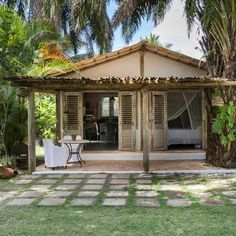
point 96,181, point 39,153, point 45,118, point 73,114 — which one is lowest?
point 96,181

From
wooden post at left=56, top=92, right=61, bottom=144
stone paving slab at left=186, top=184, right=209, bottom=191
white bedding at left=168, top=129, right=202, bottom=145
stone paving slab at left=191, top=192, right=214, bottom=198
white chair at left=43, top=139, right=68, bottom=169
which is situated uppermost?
wooden post at left=56, top=92, right=61, bottom=144

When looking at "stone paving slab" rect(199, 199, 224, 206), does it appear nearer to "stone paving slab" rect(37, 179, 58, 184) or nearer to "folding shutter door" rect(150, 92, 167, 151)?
"stone paving slab" rect(37, 179, 58, 184)

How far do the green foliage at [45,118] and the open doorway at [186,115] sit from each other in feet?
15.7

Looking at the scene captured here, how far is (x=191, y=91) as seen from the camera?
608 inches

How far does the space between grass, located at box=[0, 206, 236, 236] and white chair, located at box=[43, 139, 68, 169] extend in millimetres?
4572

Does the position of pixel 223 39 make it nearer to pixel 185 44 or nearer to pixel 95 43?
pixel 95 43

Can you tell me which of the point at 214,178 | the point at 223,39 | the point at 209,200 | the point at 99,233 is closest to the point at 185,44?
the point at 223,39

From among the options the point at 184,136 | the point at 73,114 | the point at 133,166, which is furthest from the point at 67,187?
the point at 184,136

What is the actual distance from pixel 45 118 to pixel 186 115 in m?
5.52

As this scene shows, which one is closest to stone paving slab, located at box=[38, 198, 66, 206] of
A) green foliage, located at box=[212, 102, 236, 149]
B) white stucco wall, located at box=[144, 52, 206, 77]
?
green foliage, located at box=[212, 102, 236, 149]

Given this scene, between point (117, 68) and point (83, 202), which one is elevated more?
point (117, 68)

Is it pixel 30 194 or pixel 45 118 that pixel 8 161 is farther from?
pixel 45 118

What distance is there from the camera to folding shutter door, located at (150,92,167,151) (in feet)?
49.5

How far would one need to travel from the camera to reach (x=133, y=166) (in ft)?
43.2
